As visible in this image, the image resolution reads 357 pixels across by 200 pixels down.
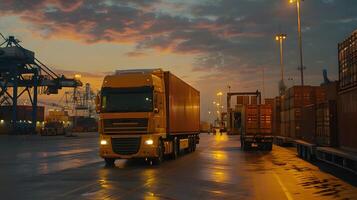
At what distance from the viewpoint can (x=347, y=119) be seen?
17.8 m

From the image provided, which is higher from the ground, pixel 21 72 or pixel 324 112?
pixel 21 72

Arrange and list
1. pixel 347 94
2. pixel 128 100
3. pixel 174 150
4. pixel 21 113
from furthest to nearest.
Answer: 1. pixel 21 113
2. pixel 174 150
3. pixel 128 100
4. pixel 347 94

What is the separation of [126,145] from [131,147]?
0.76 ft

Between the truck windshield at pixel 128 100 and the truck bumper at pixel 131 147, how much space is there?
1.21 metres

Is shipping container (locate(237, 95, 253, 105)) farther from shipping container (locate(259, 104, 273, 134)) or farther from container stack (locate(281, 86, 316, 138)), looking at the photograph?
container stack (locate(281, 86, 316, 138))

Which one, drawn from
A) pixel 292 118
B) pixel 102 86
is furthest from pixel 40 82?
pixel 102 86

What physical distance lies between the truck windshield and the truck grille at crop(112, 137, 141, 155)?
4.23 ft

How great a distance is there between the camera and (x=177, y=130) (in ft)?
90.6

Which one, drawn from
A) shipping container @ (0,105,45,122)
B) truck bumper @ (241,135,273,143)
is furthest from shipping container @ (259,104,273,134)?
shipping container @ (0,105,45,122)

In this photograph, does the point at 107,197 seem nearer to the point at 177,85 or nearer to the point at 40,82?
the point at 177,85

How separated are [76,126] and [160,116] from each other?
12562cm

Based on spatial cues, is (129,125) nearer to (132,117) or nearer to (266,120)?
→ (132,117)

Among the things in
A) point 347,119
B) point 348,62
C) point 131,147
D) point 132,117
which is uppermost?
point 348,62

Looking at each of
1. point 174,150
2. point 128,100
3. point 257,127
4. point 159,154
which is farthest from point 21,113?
point 128,100
